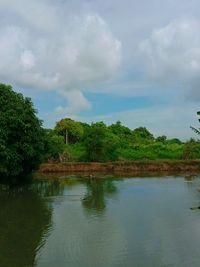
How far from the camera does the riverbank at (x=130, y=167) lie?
51531 millimetres

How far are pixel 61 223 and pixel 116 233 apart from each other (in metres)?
3.15

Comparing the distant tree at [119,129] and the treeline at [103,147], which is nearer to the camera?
the treeline at [103,147]

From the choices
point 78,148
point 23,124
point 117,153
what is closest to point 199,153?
point 117,153

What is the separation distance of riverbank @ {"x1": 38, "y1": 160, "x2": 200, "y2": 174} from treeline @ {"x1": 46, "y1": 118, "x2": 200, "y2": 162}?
1.94 meters

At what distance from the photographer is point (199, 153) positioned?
57.4 metres

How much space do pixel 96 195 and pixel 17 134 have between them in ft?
22.8

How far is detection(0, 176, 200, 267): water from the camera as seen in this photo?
13.5 meters

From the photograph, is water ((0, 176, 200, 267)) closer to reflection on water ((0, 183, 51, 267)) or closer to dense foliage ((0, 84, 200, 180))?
reflection on water ((0, 183, 51, 267))

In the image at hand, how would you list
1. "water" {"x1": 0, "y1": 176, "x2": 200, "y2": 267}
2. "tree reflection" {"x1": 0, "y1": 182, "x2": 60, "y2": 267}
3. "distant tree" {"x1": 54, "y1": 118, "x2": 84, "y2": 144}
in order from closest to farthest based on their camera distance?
"water" {"x1": 0, "y1": 176, "x2": 200, "y2": 267} < "tree reflection" {"x1": 0, "y1": 182, "x2": 60, "y2": 267} < "distant tree" {"x1": 54, "y1": 118, "x2": 84, "y2": 144}

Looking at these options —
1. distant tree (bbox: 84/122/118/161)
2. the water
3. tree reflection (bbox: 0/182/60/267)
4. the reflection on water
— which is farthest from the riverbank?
the reflection on water

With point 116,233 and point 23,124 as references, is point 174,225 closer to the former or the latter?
point 116,233

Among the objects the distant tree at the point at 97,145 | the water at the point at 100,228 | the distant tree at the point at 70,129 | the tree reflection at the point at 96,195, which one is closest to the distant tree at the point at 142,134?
the distant tree at the point at 70,129

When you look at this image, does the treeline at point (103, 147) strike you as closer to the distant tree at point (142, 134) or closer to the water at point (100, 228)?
the distant tree at point (142, 134)

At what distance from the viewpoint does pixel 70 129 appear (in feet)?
249
